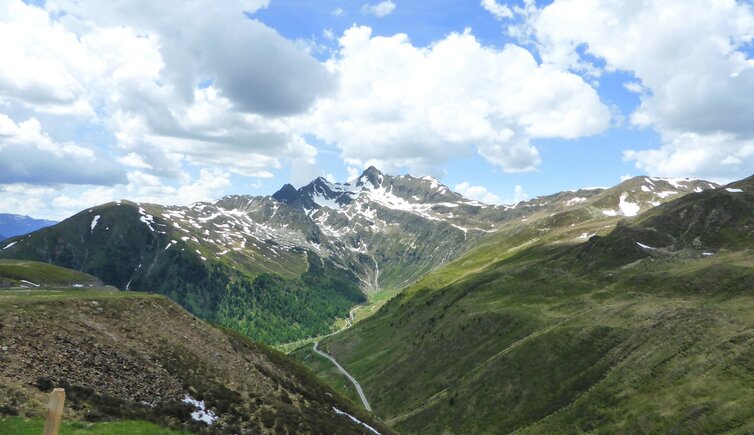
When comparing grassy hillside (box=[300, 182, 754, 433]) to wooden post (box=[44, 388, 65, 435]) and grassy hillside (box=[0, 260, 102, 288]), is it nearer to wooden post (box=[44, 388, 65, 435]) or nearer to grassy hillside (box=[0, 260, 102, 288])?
wooden post (box=[44, 388, 65, 435])

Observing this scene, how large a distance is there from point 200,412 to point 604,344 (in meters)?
92.7

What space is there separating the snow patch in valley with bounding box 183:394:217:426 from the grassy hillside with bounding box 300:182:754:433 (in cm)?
6887

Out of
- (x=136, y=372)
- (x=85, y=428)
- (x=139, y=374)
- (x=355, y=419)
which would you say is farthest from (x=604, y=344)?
(x=85, y=428)

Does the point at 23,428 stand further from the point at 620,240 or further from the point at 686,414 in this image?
the point at 620,240

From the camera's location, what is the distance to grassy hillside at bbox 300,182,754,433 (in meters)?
80.0

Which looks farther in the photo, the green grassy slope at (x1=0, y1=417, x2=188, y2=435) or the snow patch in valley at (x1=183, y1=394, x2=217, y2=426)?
the snow patch in valley at (x1=183, y1=394, x2=217, y2=426)

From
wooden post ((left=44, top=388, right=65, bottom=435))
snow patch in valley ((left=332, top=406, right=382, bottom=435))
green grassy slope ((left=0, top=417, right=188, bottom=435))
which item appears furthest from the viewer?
snow patch in valley ((left=332, top=406, right=382, bottom=435))

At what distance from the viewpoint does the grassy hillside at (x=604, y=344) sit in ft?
262

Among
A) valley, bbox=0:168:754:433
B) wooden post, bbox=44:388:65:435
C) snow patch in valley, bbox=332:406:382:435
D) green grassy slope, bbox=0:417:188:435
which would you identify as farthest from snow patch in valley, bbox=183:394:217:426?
wooden post, bbox=44:388:65:435

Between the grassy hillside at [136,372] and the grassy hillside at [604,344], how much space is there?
54243 mm

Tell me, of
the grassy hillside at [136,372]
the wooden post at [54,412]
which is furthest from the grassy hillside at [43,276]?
the wooden post at [54,412]

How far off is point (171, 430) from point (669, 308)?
108 m

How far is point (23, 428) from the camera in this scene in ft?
86.8

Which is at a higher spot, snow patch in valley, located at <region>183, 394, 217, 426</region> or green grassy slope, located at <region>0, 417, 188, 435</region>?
green grassy slope, located at <region>0, 417, 188, 435</region>
